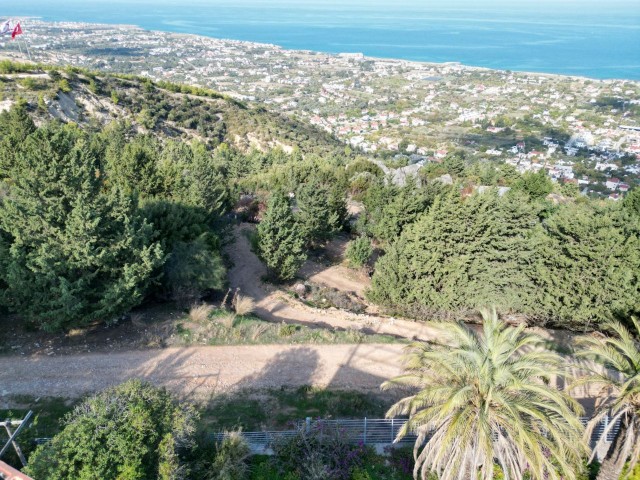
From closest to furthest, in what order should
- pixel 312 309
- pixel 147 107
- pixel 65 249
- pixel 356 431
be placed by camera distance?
pixel 356 431
pixel 65 249
pixel 312 309
pixel 147 107

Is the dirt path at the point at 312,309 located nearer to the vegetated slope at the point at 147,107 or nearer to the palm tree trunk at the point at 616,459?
the palm tree trunk at the point at 616,459

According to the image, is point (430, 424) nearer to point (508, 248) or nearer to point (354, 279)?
point (508, 248)

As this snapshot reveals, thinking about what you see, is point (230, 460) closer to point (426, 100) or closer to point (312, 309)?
point (312, 309)

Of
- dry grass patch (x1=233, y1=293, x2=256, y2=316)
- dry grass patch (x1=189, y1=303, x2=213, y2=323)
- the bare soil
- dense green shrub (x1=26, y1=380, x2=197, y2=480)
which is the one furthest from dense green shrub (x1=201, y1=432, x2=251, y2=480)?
dry grass patch (x1=233, y1=293, x2=256, y2=316)

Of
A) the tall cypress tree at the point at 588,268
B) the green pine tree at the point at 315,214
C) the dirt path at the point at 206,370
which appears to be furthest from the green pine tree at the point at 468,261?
the green pine tree at the point at 315,214

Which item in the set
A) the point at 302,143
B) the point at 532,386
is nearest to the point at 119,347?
the point at 532,386

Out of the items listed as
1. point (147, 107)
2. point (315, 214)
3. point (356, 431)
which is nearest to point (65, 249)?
point (356, 431)
